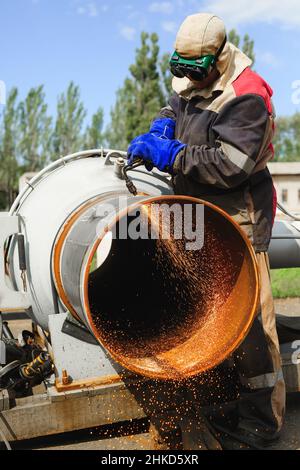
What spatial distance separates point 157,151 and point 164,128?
360mm

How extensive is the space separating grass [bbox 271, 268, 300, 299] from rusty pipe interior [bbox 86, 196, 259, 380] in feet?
13.4

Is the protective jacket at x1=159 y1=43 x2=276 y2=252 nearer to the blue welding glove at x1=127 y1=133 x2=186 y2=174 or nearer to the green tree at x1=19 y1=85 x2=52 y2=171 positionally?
the blue welding glove at x1=127 y1=133 x2=186 y2=174

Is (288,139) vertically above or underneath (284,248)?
above

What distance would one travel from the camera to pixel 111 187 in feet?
10.6

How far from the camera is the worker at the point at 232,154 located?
2.88 m

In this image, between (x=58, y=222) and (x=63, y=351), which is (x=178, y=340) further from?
(x=58, y=222)

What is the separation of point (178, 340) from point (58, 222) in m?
0.84

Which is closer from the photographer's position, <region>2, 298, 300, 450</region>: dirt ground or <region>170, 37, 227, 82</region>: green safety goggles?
<region>170, 37, 227, 82</region>: green safety goggles

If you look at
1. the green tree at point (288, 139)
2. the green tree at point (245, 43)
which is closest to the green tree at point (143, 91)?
the green tree at point (245, 43)

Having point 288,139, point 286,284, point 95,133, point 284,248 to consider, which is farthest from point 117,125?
point 284,248

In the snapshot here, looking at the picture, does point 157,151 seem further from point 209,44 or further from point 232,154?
point 209,44

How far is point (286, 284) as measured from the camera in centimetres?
805

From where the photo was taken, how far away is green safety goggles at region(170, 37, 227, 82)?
9.63 ft

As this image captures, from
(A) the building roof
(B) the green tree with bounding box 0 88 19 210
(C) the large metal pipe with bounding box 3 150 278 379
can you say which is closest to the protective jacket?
(C) the large metal pipe with bounding box 3 150 278 379
